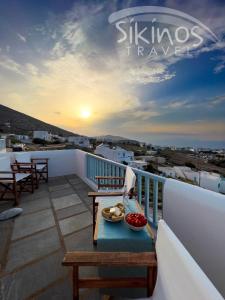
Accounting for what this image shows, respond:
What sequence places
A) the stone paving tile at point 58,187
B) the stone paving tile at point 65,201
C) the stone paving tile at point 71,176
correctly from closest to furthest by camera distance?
the stone paving tile at point 65,201 < the stone paving tile at point 58,187 < the stone paving tile at point 71,176

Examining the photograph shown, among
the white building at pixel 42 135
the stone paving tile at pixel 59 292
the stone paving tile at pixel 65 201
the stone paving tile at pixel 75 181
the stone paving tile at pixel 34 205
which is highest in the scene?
the white building at pixel 42 135

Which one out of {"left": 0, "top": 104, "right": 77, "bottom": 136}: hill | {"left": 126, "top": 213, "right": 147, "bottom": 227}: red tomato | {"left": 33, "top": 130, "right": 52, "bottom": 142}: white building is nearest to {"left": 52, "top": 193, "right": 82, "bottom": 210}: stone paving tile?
{"left": 126, "top": 213, "right": 147, "bottom": 227}: red tomato

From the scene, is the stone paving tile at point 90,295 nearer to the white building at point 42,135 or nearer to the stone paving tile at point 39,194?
the stone paving tile at point 39,194

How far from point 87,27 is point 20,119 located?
23.0 meters

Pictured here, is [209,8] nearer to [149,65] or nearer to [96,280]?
[149,65]

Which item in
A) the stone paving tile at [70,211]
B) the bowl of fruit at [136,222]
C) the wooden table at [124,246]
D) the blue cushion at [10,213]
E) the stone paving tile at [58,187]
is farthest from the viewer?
the stone paving tile at [58,187]

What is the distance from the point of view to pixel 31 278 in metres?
1.74

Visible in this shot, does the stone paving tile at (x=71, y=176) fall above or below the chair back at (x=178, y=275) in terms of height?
below

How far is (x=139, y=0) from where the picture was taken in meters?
4.15

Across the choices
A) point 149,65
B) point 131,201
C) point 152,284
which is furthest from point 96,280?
point 149,65

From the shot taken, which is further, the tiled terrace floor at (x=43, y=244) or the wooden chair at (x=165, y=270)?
the tiled terrace floor at (x=43, y=244)

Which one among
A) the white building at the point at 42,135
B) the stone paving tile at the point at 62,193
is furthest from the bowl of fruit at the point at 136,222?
the white building at the point at 42,135

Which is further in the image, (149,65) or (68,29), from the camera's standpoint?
(149,65)

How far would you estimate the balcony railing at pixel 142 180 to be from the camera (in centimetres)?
240
